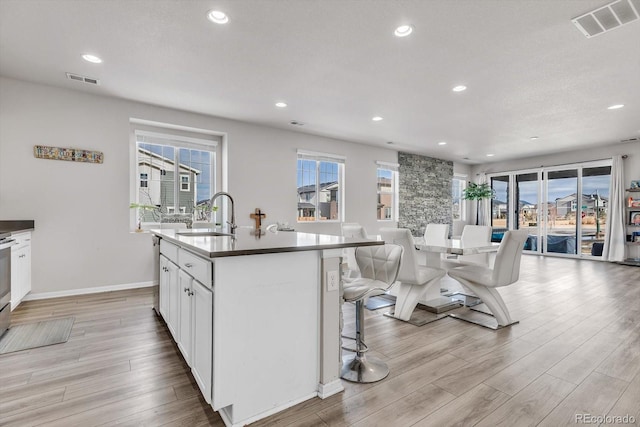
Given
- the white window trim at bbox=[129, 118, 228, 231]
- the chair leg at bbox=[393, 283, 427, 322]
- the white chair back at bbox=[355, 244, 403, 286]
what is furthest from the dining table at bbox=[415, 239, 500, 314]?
the white window trim at bbox=[129, 118, 228, 231]

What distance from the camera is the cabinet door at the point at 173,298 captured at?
229 cm

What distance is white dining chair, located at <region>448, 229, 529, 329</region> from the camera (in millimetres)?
3043

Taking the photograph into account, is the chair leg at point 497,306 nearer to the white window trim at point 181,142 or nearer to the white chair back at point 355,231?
the white chair back at point 355,231

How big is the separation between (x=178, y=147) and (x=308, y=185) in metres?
2.51

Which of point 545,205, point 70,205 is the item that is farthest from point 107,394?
point 545,205

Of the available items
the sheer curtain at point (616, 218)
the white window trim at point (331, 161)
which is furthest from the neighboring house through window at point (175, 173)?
the sheer curtain at point (616, 218)

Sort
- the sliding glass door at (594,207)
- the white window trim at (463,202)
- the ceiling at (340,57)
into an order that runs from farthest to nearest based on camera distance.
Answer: the white window trim at (463,202) → the sliding glass door at (594,207) → the ceiling at (340,57)

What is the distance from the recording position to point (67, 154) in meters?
4.12

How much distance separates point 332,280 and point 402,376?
0.88 m

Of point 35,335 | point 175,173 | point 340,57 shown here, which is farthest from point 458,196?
point 35,335

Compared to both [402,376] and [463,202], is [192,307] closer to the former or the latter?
[402,376]

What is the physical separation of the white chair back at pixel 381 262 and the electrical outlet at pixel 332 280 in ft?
1.64

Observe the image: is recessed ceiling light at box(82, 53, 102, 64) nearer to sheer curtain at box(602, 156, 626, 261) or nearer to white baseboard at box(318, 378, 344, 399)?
white baseboard at box(318, 378, 344, 399)

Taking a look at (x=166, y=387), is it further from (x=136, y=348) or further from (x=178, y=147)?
(x=178, y=147)
